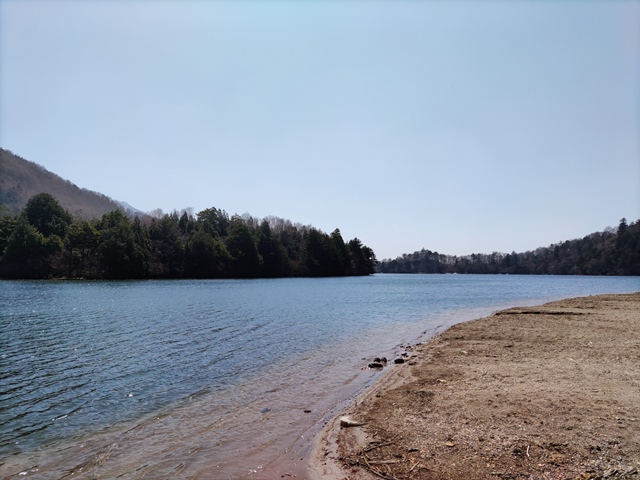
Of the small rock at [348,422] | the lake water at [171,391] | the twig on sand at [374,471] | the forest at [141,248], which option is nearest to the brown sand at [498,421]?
the twig on sand at [374,471]

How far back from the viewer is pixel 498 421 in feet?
29.0

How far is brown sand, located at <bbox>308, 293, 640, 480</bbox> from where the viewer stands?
6.98 metres

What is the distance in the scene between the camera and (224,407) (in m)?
12.0

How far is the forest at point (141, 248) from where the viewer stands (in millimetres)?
95500

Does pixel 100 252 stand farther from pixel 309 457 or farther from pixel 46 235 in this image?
pixel 309 457

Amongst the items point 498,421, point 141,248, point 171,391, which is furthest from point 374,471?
point 141,248

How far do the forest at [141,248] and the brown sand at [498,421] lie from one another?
327 ft

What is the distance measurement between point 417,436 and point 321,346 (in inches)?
535

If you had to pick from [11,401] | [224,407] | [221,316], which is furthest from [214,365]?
[221,316]

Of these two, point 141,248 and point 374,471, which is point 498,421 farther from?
point 141,248

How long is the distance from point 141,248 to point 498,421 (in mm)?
107983

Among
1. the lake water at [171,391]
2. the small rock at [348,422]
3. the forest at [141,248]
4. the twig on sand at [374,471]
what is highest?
the forest at [141,248]

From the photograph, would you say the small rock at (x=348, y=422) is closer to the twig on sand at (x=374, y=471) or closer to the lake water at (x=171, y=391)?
the lake water at (x=171, y=391)

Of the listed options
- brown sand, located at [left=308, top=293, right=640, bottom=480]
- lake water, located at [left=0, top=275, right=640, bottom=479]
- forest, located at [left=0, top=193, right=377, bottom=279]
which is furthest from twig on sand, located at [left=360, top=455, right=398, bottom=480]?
forest, located at [left=0, top=193, right=377, bottom=279]
